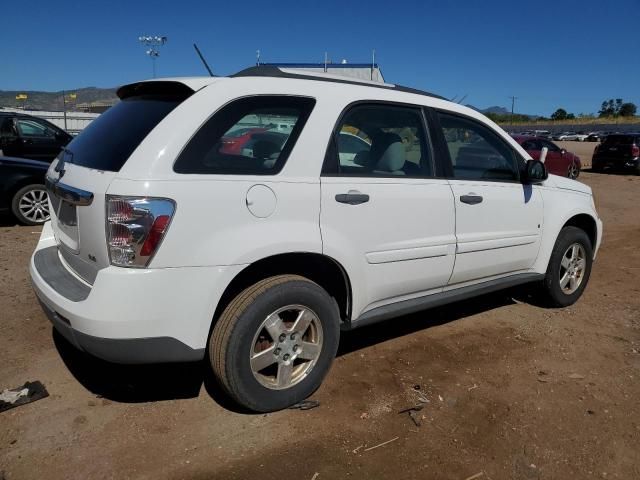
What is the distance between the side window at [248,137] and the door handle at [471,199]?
1.32 metres

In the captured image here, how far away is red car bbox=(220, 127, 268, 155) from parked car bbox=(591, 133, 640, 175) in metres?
20.3

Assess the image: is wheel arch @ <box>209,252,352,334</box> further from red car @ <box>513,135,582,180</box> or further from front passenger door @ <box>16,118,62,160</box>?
red car @ <box>513,135,582,180</box>

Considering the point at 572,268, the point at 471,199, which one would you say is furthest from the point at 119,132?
the point at 572,268

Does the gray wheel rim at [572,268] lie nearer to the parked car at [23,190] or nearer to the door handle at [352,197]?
the door handle at [352,197]

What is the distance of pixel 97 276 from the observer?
2.49 m

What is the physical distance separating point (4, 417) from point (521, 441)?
2.81 meters

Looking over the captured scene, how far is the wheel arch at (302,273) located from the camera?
2.80 meters

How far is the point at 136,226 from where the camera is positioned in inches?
Answer: 94.2

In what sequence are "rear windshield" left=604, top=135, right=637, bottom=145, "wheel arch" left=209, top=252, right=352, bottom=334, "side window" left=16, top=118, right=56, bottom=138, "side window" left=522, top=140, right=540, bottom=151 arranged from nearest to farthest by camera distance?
1. "wheel arch" left=209, top=252, right=352, bottom=334
2. "side window" left=16, top=118, right=56, bottom=138
3. "side window" left=522, top=140, right=540, bottom=151
4. "rear windshield" left=604, top=135, right=637, bottom=145

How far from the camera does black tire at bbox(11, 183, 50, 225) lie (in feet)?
24.8

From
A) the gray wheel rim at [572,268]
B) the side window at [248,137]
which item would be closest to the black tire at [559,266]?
the gray wheel rim at [572,268]

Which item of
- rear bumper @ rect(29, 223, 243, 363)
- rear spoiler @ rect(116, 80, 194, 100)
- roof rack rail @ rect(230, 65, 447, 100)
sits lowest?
rear bumper @ rect(29, 223, 243, 363)

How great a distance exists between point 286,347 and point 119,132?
58.3 inches

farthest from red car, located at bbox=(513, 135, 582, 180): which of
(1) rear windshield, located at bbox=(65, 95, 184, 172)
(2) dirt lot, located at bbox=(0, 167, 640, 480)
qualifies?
(1) rear windshield, located at bbox=(65, 95, 184, 172)
